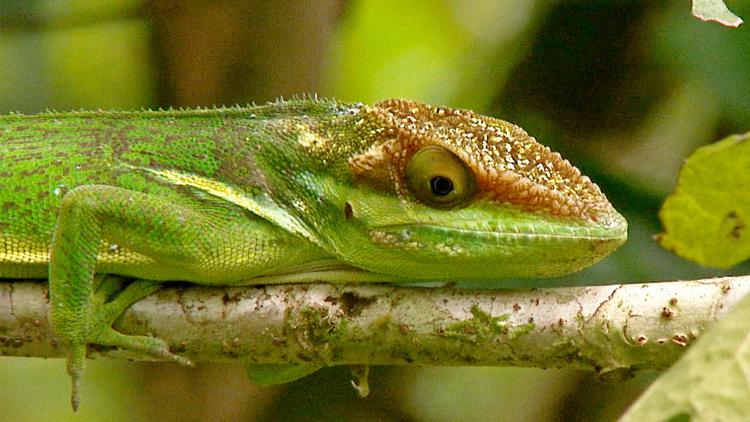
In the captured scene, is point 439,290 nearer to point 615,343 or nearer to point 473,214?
point 473,214

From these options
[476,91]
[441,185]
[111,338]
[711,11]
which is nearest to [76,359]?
[111,338]

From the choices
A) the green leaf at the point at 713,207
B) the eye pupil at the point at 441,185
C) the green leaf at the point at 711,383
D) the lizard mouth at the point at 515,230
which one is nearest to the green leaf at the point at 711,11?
the green leaf at the point at 713,207

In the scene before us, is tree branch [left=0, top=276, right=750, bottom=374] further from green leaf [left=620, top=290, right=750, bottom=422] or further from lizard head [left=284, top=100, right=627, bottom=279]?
green leaf [left=620, top=290, right=750, bottom=422]

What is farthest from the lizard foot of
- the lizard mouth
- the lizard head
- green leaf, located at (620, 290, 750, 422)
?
green leaf, located at (620, 290, 750, 422)

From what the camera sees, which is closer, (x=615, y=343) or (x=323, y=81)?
(x=615, y=343)

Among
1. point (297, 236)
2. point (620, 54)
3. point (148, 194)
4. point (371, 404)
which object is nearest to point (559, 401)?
point (371, 404)

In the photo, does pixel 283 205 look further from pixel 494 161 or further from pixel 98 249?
pixel 494 161

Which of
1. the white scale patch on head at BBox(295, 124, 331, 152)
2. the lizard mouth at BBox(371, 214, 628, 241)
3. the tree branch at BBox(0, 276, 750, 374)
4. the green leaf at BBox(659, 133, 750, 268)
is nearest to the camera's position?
the green leaf at BBox(659, 133, 750, 268)
